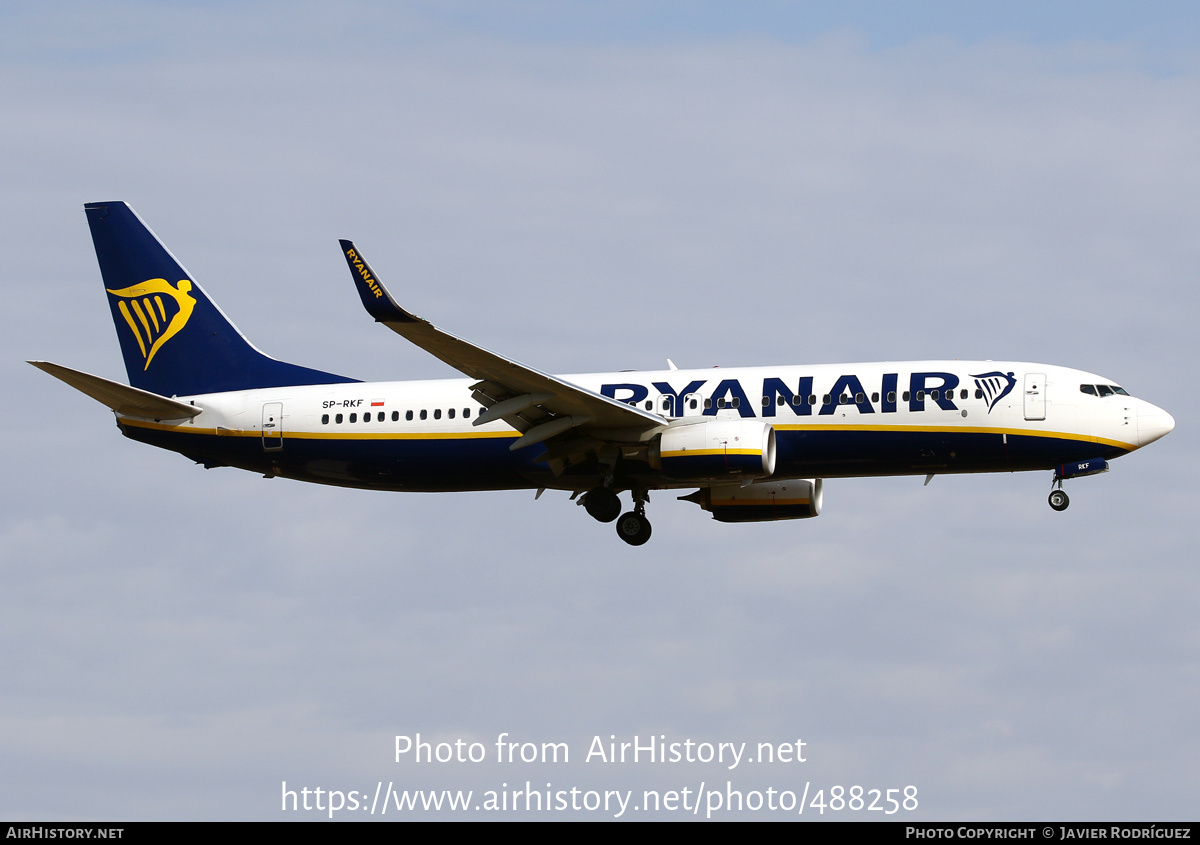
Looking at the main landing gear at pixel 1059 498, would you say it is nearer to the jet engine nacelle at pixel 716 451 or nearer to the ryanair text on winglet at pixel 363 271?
the jet engine nacelle at pixel 716 451

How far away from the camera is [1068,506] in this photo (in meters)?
42.9

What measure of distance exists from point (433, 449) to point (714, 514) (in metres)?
9.12

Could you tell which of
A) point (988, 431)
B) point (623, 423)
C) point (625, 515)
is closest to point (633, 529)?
point (625, 515)

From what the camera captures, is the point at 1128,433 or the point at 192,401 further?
the point at 192,401

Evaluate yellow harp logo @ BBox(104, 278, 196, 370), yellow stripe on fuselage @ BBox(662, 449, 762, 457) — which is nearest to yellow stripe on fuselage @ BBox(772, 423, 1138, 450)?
yellow stripe on fuselage @ BBox(662, 449, 762, 457)

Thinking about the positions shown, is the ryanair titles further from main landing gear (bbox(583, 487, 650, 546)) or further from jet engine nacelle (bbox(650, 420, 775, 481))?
main landing gear (bbox(583, 487, 650, 546))

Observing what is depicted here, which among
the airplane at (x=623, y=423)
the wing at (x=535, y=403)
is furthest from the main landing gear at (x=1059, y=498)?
the wing at (x=535, y=403)

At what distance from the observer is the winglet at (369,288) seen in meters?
36.2

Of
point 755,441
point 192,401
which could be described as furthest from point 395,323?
point 192,401

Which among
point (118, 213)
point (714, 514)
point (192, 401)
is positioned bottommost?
point (714, 514)

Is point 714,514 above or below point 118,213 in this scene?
below

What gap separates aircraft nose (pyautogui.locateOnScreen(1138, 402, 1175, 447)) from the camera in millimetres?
42406

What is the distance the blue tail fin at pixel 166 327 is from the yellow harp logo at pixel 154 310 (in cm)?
3

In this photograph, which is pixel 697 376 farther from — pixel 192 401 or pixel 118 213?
pixel 118 213
